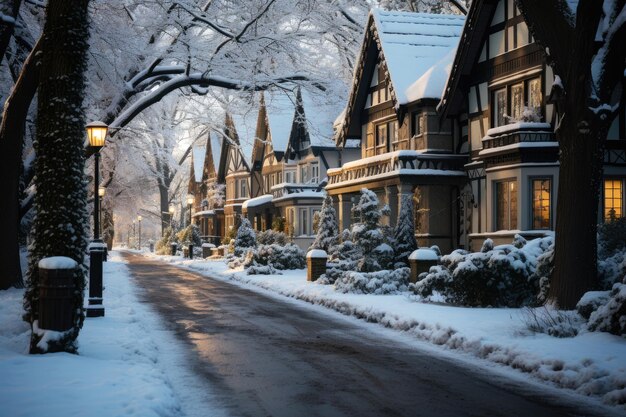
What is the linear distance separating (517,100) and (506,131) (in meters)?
2.48

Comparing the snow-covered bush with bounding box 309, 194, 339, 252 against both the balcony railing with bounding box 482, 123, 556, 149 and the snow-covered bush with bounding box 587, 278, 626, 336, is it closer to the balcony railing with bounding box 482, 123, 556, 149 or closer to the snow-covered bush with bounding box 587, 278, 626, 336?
the balcony railing with bounding box 482, 123, 556, 149

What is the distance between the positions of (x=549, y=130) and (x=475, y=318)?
493 inches

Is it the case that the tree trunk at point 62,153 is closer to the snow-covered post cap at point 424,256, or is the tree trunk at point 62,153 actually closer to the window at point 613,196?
the snow-covered post cap at point 424,256

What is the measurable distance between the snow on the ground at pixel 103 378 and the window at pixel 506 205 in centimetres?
1638

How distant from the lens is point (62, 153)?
1051cm

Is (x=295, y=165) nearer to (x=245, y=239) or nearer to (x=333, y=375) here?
(x=245, y=239)

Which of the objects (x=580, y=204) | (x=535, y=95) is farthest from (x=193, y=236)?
(x=580, y=204)

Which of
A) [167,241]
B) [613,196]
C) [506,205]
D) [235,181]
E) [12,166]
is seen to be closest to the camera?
[12,166]

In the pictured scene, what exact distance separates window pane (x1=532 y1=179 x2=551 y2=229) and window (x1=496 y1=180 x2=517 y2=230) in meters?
0.83

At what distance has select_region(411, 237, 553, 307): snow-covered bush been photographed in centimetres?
1672

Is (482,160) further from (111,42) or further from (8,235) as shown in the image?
(8,235)

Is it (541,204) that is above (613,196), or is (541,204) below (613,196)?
below

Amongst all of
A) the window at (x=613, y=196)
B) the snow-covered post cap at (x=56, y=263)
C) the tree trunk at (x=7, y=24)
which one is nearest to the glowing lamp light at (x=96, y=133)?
the tree trunk at (x=7, y=24)

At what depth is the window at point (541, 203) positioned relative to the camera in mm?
25734
